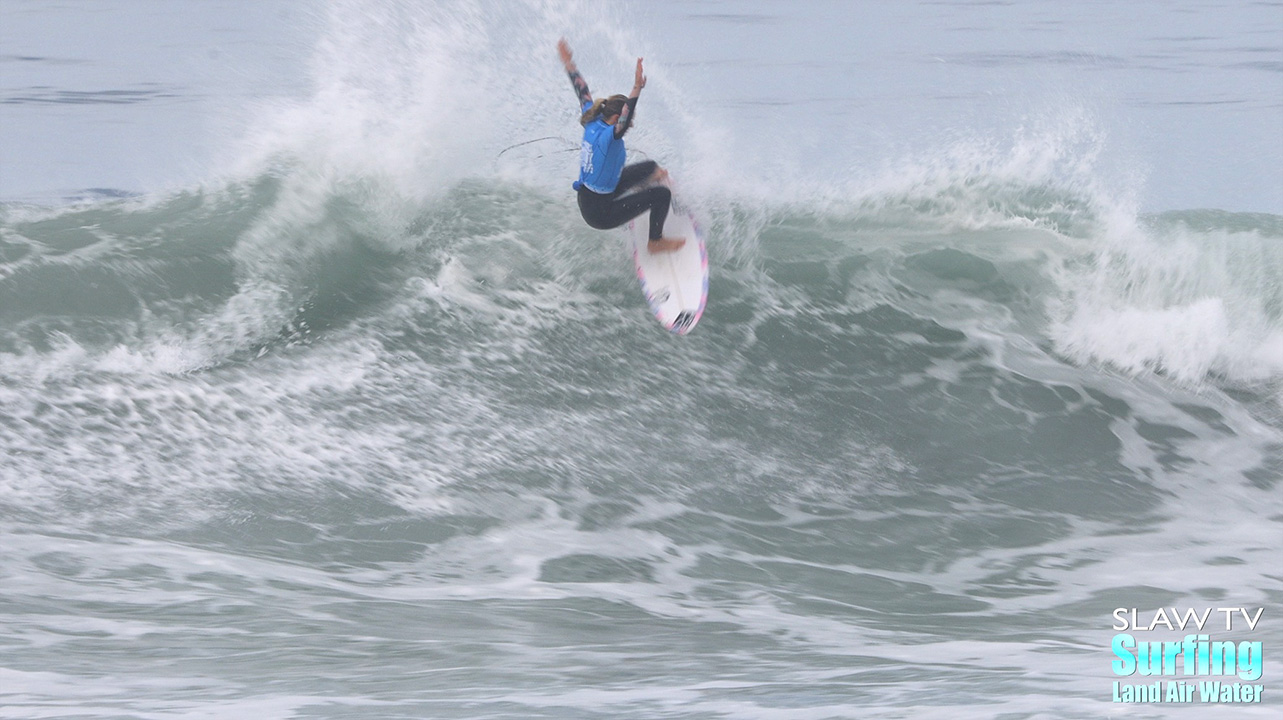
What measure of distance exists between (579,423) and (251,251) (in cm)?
281

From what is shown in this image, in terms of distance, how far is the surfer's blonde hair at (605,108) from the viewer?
276 inches

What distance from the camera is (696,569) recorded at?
612 cm

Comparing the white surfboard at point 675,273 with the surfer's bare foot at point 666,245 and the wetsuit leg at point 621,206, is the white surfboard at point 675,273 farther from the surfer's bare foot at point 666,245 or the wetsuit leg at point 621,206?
the wetsuit leg at point 621,206

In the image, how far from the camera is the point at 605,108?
7039 mm

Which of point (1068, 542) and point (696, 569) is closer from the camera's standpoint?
point (696, 569)

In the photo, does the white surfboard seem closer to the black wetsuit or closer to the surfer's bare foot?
the surfer's bare foot

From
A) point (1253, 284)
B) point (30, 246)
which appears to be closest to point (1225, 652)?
point (1253, 284)

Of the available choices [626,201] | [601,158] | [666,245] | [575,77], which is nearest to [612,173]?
[601,158]

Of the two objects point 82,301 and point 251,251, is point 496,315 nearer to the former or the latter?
point 251,251

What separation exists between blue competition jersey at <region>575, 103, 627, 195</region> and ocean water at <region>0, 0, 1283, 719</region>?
108cm

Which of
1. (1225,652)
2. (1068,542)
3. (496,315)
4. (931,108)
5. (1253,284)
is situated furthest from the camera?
(931,108)

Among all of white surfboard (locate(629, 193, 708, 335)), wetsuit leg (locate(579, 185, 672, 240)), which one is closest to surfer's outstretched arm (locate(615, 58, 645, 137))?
wetsuit leg (locate(579, 185, 672, 240))

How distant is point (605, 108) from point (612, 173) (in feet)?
1.51

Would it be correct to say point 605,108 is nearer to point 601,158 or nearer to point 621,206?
point 601,158
